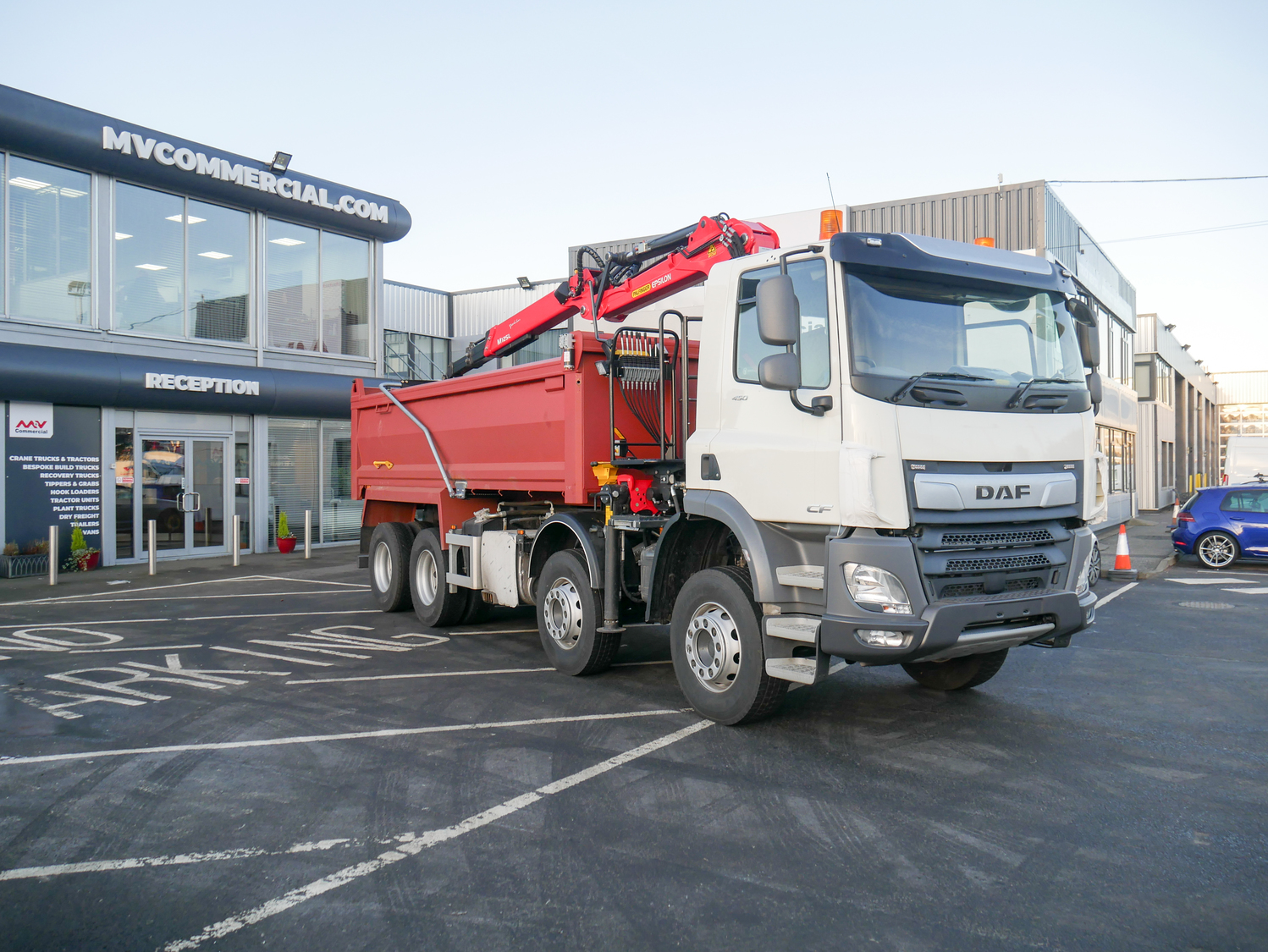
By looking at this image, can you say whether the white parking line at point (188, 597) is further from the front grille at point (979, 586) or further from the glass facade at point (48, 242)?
the front grille at point (979, 586)

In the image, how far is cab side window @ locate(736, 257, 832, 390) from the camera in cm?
545

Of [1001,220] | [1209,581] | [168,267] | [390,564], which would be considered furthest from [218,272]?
[1209,581]

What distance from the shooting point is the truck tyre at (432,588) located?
32.9 feet

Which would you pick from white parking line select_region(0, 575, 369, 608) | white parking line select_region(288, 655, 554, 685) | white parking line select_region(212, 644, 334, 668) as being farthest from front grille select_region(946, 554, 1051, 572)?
white parking line select_region(0, 575, 369, 608)

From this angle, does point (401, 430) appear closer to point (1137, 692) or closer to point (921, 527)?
point (921, 527)

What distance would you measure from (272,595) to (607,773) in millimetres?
9311

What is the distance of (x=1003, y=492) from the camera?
217 inches

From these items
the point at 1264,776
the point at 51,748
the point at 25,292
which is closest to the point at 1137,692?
the point at 1264,776

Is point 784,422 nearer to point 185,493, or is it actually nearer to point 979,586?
point 979,586

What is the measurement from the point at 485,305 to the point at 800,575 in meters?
28.2

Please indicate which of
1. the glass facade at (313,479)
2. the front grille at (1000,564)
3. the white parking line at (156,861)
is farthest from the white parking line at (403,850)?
the glass facade at (313,479)

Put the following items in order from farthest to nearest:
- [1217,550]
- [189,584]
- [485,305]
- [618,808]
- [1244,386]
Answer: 1. [1244,386]
2. [485,305]
3. [1217,550]
4. [189,584]
5. [618,808]

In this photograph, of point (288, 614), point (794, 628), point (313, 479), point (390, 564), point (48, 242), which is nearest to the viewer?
point (794, 628)

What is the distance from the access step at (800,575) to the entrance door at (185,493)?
15540 mm
